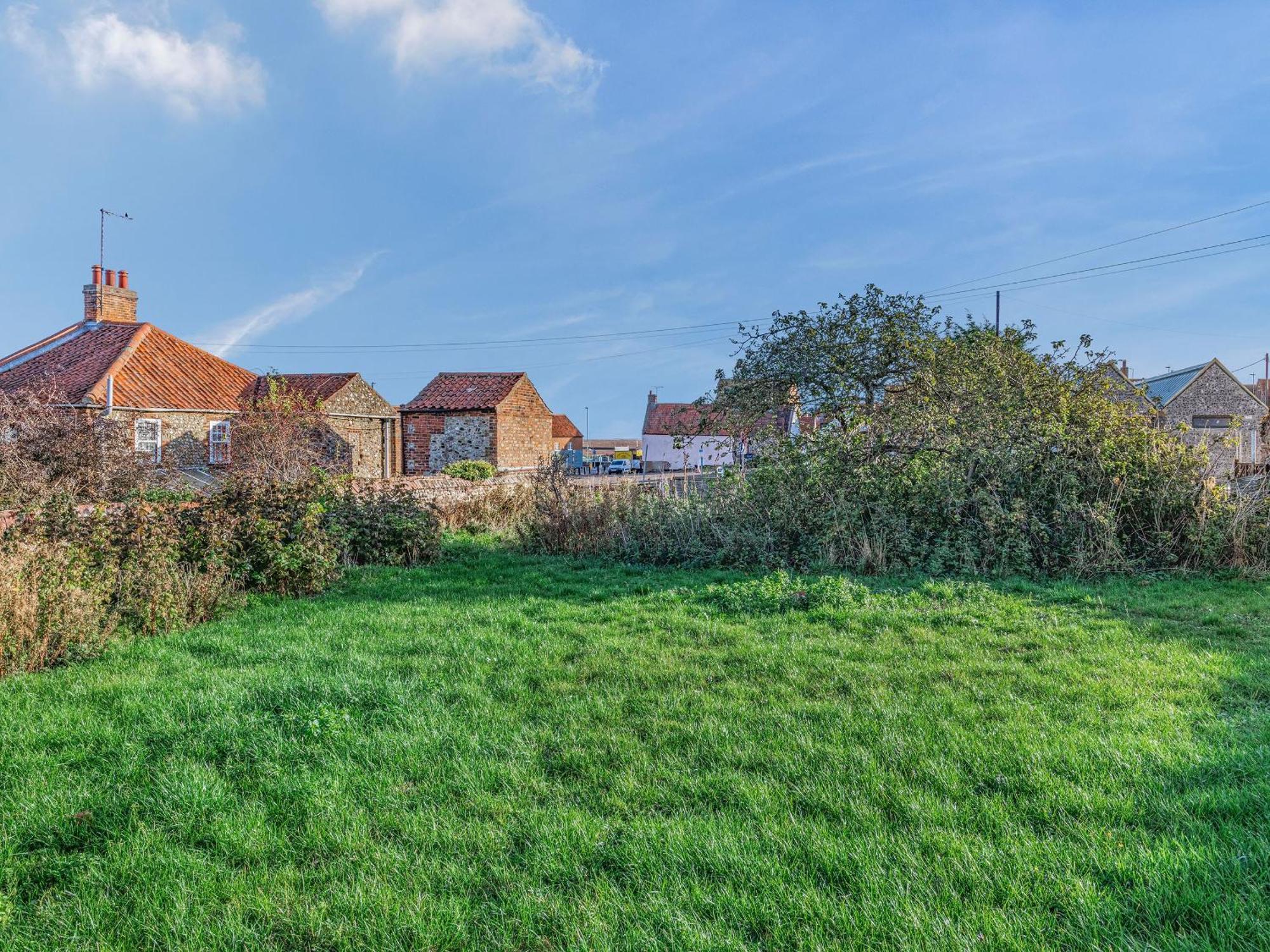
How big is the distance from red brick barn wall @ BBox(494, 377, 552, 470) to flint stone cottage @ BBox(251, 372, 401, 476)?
4890 millimetres

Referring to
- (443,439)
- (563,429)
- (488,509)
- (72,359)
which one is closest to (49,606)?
(488,509)

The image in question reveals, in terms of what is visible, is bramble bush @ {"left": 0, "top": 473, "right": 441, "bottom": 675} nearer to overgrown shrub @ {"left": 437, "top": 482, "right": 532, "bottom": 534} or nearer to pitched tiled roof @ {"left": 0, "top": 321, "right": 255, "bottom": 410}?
overgrown shrub @ {"left": 437, "top": 482, "right": 532, "bottom": 534}

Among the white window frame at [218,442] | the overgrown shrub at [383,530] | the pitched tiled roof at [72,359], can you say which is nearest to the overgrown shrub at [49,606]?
the overgrown shrub at [383,530]

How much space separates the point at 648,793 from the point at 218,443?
25.2 m

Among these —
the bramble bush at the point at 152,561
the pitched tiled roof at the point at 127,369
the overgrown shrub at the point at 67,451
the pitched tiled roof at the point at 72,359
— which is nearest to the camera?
the bramble bush at the point at 152,561

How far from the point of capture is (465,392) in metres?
31.3

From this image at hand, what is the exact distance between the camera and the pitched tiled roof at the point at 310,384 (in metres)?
26.1

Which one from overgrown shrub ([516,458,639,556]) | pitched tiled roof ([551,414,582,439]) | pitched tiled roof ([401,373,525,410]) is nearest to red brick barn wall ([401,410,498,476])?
pitched tiled roof ([401,373,525,410])

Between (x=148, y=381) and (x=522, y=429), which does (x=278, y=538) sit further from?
(x=522, y=429)

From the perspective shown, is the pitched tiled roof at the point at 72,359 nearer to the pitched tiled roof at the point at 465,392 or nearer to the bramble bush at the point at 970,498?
the pitched tiled roof at the point at 465,392

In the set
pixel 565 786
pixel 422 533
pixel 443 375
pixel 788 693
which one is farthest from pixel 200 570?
pixel 443 375

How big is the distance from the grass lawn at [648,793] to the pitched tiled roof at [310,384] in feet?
76.6

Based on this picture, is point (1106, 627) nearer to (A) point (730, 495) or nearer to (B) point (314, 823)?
(A) point (730, 495)

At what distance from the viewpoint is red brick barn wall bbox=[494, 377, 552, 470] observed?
30.3m
